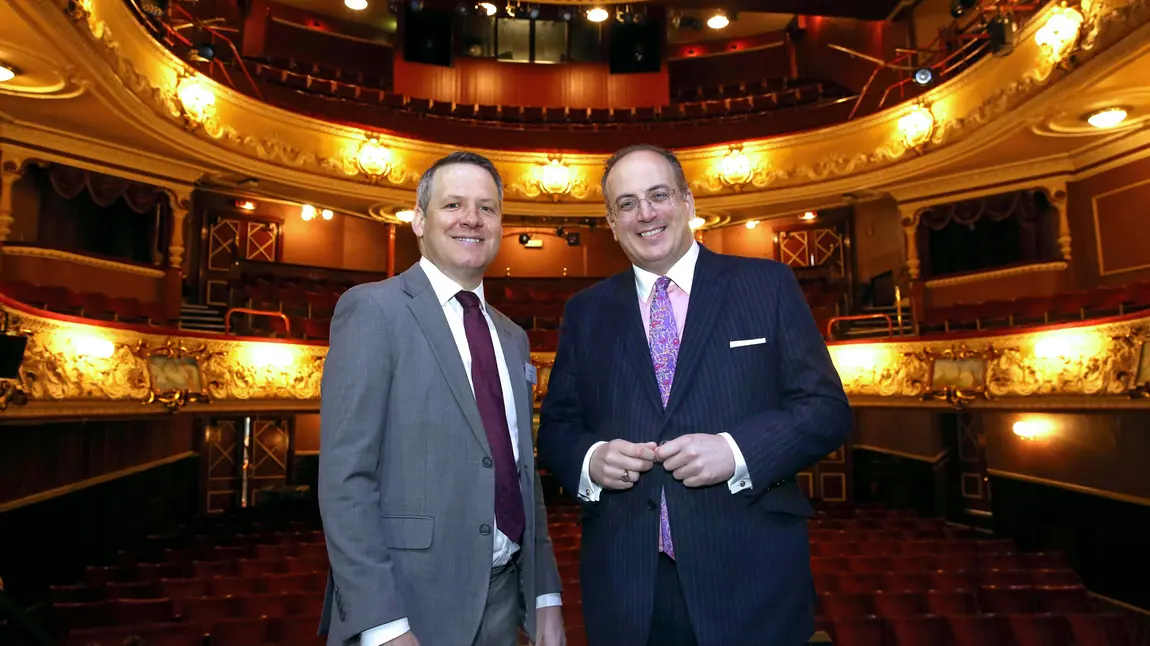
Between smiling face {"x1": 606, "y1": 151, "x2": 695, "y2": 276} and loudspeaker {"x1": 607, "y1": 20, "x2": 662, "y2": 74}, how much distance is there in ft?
42.2

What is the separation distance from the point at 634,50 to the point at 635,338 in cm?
1324

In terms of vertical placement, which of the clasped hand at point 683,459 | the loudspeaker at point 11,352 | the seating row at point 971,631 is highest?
the loudspeaker at point 11,352

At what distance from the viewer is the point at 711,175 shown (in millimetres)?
10062

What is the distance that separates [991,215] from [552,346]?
5.68 meters

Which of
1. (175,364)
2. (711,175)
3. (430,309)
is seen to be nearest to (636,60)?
(711,175)

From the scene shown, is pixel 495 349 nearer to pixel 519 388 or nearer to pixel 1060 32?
pixel 519 388

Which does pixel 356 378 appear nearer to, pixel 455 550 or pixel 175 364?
pixel 455 550

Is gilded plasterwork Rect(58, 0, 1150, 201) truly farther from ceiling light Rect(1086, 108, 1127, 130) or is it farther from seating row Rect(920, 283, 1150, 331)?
seating row Rect(920, 283, 1150, 331)

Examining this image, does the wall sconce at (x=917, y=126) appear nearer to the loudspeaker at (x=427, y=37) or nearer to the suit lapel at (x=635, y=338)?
the loudspeaker at (x=427, y=37)

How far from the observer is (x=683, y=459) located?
1206mm

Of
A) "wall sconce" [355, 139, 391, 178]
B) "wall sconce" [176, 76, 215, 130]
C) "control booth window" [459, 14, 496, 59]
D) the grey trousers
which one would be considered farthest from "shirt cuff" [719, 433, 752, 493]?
"control booth window" [459, 14, 496, 59]

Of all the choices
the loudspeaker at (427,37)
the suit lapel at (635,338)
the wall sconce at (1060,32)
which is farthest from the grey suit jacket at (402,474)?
the loudspeaker at (427,37)

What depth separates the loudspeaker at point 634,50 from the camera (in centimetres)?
1352

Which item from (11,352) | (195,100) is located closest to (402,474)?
(11,352)
